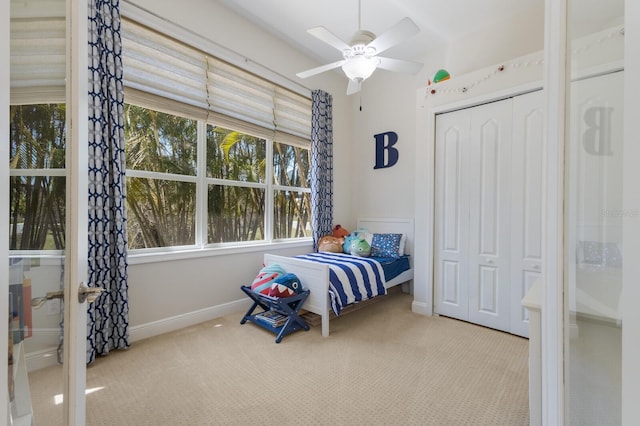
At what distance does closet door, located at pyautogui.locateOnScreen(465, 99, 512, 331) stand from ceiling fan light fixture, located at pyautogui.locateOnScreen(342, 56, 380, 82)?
50.8 inches

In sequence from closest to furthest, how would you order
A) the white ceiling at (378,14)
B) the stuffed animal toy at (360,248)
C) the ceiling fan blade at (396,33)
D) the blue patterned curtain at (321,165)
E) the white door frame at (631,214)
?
the white door frame at (631,214) → the ceiling fan blade at (396,33) → the white ceiling at (378,14) → the stuffed animal toy at (360,248) → the blue patterned curtain at (321,165)

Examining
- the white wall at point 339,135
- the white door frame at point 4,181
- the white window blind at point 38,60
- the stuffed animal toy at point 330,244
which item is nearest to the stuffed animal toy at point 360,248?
the stuffed animal toy at point 330,244

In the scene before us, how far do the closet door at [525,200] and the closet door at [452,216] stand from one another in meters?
0.40

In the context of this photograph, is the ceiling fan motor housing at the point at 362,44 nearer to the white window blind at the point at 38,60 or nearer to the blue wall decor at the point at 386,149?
the white window blind at the point at 38,60

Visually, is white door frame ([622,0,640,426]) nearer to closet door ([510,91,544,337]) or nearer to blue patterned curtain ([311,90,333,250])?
closet door ([510,91,544,337])

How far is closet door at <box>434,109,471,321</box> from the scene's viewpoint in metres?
2.80

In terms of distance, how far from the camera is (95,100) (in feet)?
6.54

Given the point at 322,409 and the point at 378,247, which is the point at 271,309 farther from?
the point at 378,247

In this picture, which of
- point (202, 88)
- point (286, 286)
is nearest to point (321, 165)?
point (202, 88)

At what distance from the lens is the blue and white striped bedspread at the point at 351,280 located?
8.20 ft

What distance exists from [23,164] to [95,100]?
1.76m

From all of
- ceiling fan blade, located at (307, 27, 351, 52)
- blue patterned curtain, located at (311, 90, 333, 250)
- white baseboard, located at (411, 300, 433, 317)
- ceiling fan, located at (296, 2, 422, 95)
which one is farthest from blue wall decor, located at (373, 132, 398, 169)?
ceiling fan blade, located at (307, 27, 351, 52)

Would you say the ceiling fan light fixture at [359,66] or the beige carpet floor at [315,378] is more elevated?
the ceiling fan light fixture at [359,66]

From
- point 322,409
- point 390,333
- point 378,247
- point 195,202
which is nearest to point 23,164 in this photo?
point 322,409
